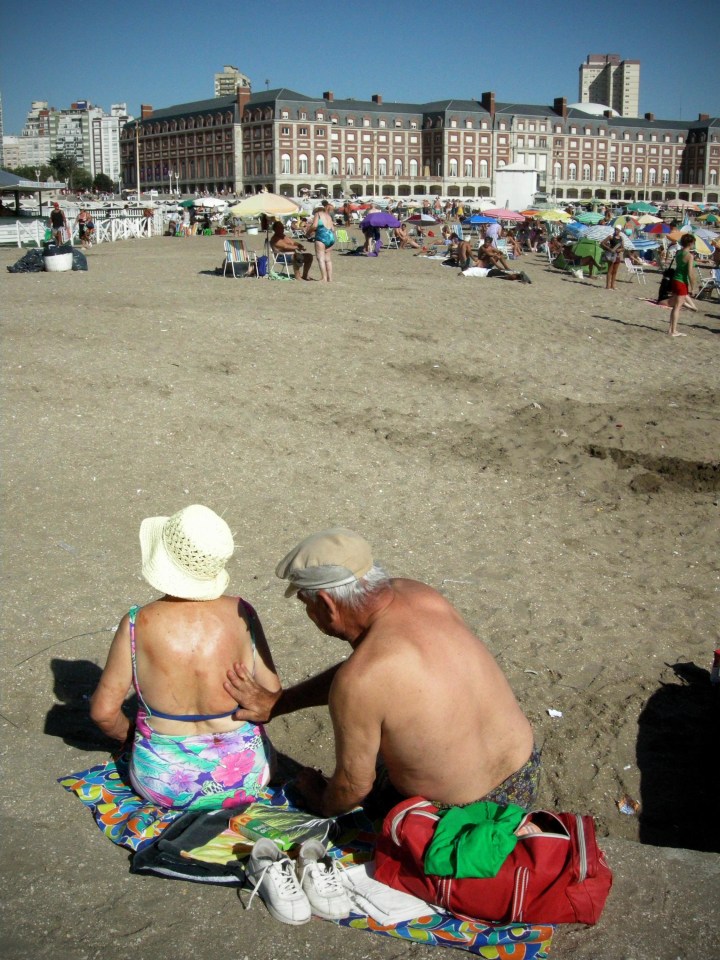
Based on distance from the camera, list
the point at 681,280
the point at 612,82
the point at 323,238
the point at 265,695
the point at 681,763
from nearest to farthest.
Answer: the point at 265,695 < the point at 681,763 < the point at 681,280 < the point at 323,238 < the point at 612,82

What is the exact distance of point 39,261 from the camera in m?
16.4

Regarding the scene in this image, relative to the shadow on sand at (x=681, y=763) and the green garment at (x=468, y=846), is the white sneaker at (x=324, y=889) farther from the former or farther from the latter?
the shadow on sand at (x=681, y=763)

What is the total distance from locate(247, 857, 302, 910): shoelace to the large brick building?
11072cm

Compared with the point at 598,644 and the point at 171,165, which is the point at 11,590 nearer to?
the point at 598,644

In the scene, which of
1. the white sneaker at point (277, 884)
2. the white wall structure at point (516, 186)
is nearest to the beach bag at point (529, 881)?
the white sneaker at point (277, 884)

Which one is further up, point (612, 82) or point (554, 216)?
point (612, 82)

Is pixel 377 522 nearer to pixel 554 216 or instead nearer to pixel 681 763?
pixel 681 763

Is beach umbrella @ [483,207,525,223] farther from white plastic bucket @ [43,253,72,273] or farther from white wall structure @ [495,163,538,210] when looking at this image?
white plastic bucket @ [43,253,72,273]

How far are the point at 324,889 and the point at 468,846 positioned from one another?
41 cm

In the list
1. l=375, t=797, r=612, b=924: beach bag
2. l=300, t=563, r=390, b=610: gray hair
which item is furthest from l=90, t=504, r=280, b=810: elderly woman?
l=375, t=797, r=612, b=924: beach bag

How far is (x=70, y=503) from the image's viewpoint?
20.0ft

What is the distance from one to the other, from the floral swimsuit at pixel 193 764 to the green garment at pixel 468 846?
2.38 feet

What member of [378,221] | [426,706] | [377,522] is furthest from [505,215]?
[426,706]

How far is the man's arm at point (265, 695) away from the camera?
8.97 ft
